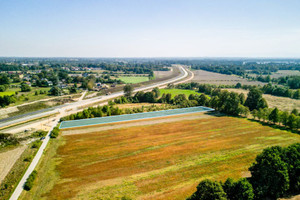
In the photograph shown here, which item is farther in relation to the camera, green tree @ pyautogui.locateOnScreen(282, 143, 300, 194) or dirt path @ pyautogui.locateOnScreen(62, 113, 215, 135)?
dirt path @ pyautogui.locateOnScreen(62, 113, 215, 135)

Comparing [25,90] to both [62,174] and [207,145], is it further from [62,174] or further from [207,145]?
[207,145]

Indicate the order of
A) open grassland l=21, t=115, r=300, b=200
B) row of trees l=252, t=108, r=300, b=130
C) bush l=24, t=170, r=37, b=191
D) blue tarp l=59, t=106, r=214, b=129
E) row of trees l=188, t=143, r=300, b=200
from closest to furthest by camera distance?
row of trees l=188, t=143, r=300, b=200
bush l=24, t=170, r=37, b=191
open grassland l=21, t=115, r=300, b=200
row of trees l=252, t=108, r=300, b=130
blue tarp l=59, t=106, r=214, b=129

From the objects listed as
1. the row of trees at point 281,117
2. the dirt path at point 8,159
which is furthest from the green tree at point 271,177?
the dirt path at point 8,159

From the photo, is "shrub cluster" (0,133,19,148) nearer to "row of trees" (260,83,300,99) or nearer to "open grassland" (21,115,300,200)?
"open grassland" (21,115,300,200)

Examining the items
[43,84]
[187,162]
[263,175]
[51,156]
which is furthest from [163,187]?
[43,84]

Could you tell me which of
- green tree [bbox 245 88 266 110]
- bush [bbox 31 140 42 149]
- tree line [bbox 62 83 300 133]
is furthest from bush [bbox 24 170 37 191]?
green tree [bbox 245 88 266 110]

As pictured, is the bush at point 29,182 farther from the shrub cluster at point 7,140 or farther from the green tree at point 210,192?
the green tree at point 210,192
